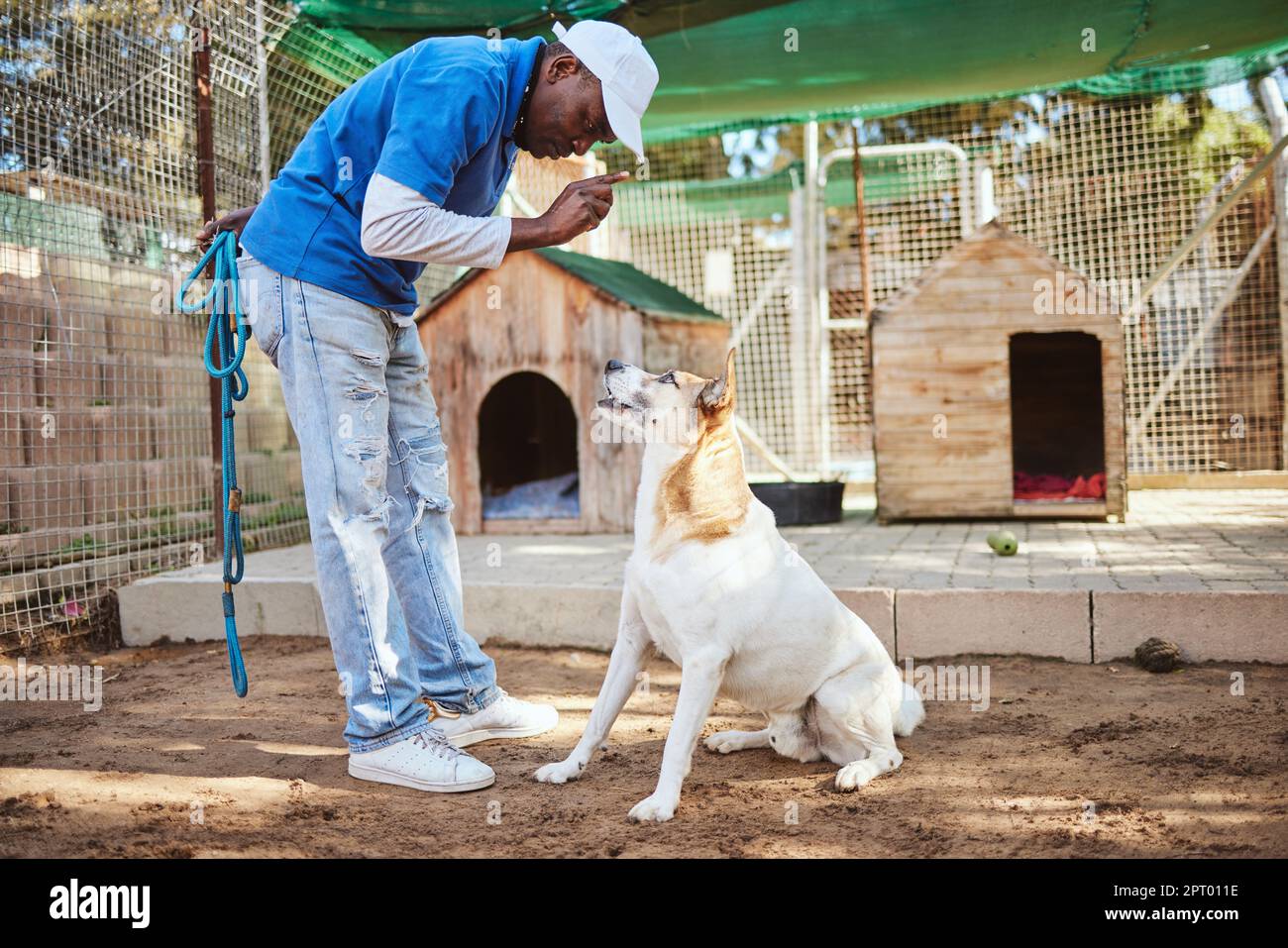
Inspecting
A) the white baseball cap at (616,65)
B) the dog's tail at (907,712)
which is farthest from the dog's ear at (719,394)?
the dog's tail at (907,712)

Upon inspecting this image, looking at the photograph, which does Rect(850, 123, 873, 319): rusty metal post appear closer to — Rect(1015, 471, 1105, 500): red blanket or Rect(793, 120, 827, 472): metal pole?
Rect(793, 120, 827, 472): metal pole

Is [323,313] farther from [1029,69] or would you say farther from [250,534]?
[1029,69]

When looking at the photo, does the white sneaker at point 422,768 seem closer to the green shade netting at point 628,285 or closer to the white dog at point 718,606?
the white dog at point 718,606

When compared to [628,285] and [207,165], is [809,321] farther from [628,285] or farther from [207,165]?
[207,165]

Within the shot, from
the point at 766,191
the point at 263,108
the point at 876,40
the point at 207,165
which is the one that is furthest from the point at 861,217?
the point at 207,165

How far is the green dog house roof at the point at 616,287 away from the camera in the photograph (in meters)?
6.79

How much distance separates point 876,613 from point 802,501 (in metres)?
2.90

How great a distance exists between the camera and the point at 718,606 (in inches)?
111

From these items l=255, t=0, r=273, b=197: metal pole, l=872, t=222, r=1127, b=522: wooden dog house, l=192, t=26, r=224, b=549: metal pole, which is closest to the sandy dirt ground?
l=192, t=26, r=224, b=549: metal pole

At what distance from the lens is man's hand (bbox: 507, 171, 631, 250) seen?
2.74 meters

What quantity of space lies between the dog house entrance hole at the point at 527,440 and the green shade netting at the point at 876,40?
252cm

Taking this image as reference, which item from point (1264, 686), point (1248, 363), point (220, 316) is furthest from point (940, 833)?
point (1248, 363)

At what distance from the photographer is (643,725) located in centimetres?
367
